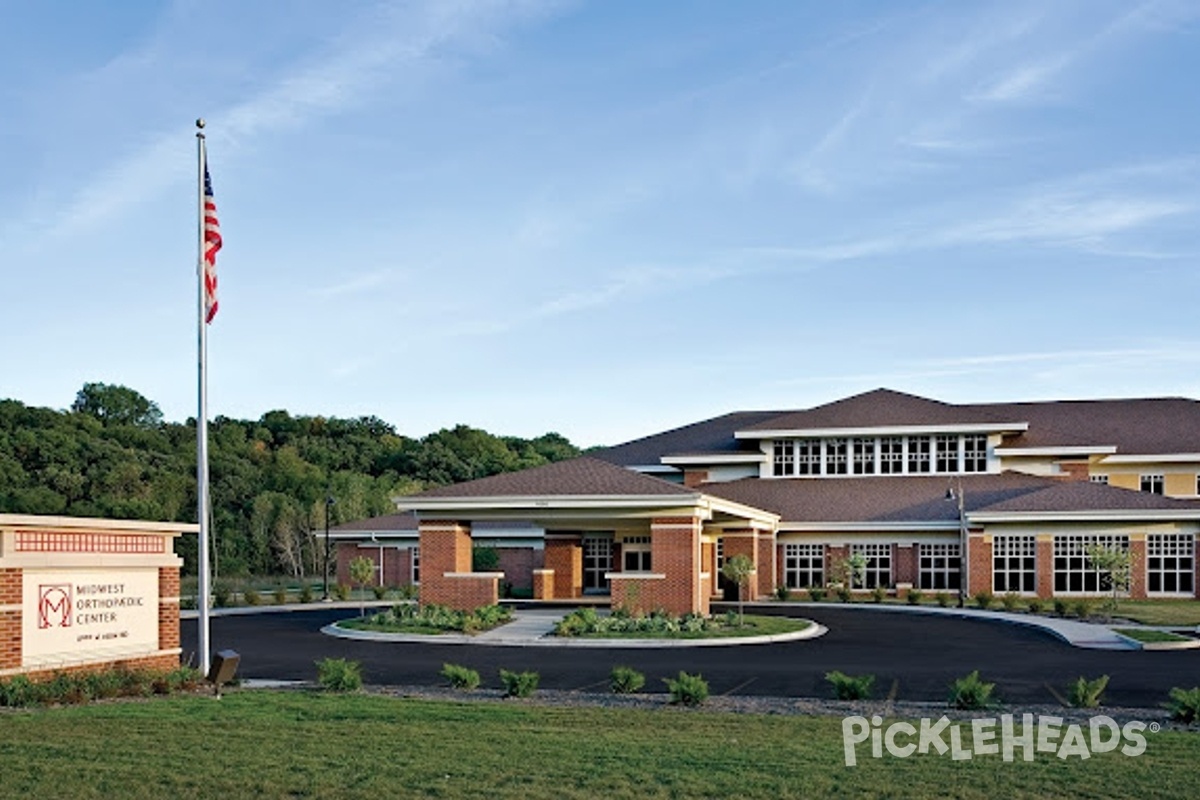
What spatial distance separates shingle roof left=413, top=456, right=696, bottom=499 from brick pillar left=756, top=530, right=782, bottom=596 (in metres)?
13.4

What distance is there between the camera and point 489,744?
13000 mm

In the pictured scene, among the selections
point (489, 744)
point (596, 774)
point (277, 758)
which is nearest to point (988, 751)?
point (596, 774)

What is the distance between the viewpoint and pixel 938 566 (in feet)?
158

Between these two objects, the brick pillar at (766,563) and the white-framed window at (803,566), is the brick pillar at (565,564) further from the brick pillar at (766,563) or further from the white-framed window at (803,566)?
the white-framed window at (803,566)

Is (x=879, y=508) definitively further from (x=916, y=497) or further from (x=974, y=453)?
(x=974, y=453)

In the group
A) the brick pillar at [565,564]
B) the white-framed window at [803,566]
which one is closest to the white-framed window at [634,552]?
the brick pillar at [565,564]

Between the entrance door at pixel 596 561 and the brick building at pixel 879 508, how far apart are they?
0.06 meters

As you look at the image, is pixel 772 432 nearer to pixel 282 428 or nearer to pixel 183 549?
pixel 183 549

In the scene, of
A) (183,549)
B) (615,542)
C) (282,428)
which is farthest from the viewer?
(282,428)

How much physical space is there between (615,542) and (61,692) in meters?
33.3

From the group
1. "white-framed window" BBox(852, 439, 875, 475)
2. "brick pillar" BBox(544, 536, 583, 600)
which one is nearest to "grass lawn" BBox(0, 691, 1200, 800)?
"brick pillar" BBox(544, 536, 583, 600)

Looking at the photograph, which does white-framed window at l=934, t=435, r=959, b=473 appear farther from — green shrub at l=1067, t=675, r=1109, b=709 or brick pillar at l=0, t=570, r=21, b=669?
brick pillar at l=0, t=570, r=21, b=669

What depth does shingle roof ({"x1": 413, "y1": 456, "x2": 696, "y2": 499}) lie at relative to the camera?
3450cm

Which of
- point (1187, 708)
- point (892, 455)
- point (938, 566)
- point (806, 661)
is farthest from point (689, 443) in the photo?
point (1187, 708)
